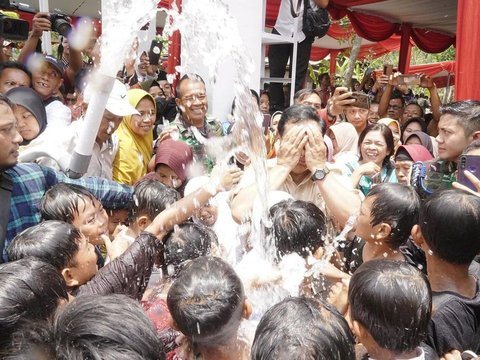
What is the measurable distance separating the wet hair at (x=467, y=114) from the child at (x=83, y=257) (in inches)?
71.8

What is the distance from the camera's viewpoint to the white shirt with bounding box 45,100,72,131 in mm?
3091

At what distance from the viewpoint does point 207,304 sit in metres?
1.33

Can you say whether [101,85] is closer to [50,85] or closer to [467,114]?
[50,85]

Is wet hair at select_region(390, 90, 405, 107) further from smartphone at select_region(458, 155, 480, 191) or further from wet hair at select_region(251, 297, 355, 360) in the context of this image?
wet hair at select_region(251, 297, 355, 360)

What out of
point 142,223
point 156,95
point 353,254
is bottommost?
point 353,254

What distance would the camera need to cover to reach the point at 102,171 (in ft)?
9.89

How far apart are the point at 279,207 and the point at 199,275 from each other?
69cm

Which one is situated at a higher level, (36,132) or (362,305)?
(36,132)

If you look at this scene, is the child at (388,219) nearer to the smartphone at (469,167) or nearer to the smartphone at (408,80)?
the smartphone at (469,167)

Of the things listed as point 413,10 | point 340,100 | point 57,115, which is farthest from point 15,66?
point 413,10

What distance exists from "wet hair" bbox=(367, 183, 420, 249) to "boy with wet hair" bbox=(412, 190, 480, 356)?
0.62 ft

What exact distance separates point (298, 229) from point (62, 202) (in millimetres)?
953

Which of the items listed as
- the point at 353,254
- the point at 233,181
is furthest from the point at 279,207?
the point at 353,254

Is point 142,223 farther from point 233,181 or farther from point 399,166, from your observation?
point 399,166
